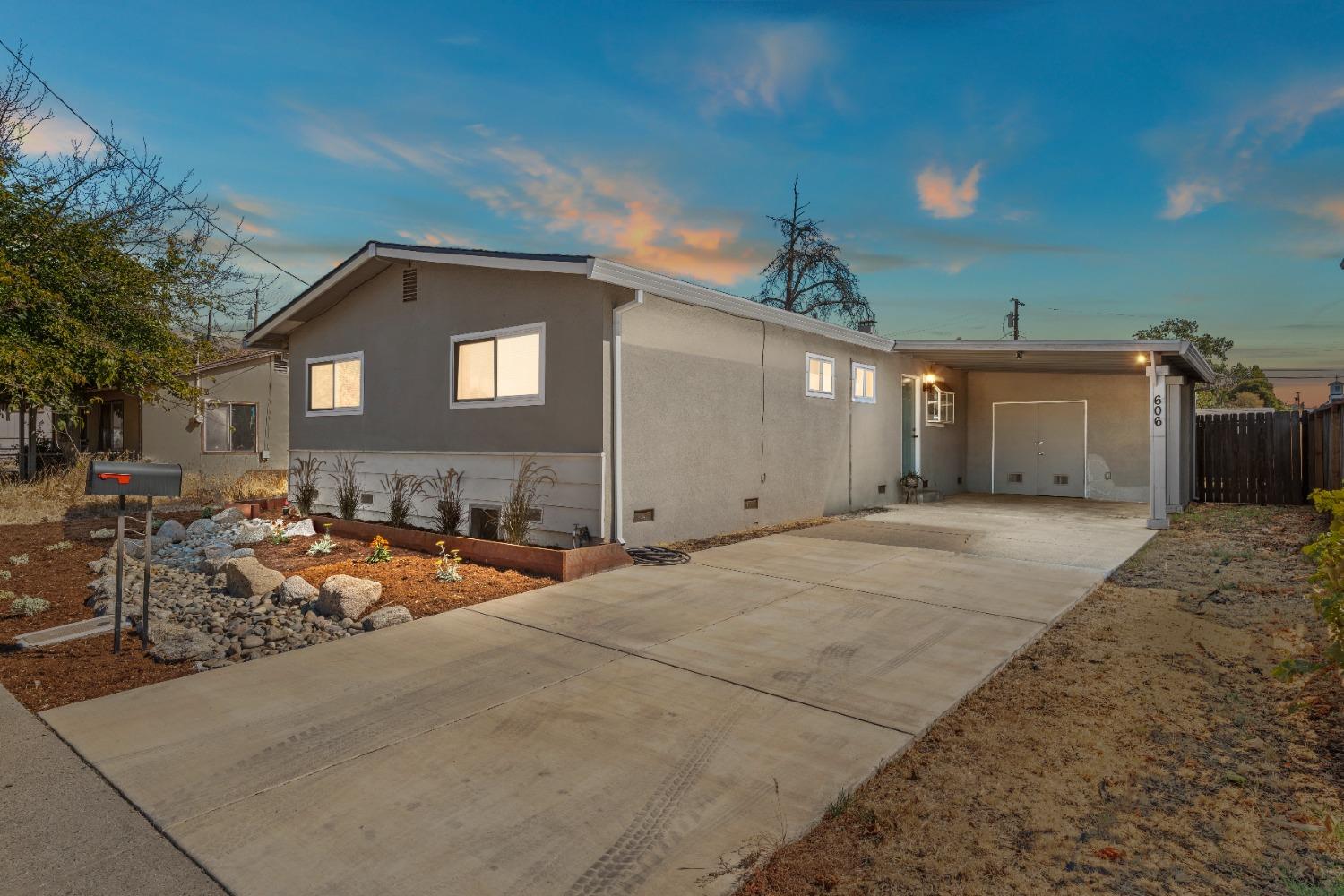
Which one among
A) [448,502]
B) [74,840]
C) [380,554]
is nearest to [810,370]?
[448,502]

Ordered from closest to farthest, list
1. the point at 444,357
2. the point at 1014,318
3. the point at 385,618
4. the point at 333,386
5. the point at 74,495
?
1. the point at 385,618
2. the point at 444,357
3. the point at 333,386
4. the point at 74,495
5. the point at 1014,318

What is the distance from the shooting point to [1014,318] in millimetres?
35531

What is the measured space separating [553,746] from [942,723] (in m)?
1.81

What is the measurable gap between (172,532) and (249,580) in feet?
13.7

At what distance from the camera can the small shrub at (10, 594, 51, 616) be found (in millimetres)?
5238

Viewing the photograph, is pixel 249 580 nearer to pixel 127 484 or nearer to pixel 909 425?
pixel 127 484

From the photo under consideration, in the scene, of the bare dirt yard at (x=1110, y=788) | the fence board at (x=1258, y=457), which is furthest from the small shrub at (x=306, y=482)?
the fence board at (x=1258, y=457)

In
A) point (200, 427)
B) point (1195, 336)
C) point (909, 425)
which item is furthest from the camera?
point (1195, 336)

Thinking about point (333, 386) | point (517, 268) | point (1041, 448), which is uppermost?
point (517, 268)

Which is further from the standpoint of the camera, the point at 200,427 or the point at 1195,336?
the point at 1195,336

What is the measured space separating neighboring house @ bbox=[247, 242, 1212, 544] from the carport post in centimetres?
3

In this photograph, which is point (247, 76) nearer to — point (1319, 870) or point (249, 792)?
point (249, 792)

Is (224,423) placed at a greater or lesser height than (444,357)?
lesser

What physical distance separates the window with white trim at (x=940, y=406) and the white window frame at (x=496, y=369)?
28.9ft
